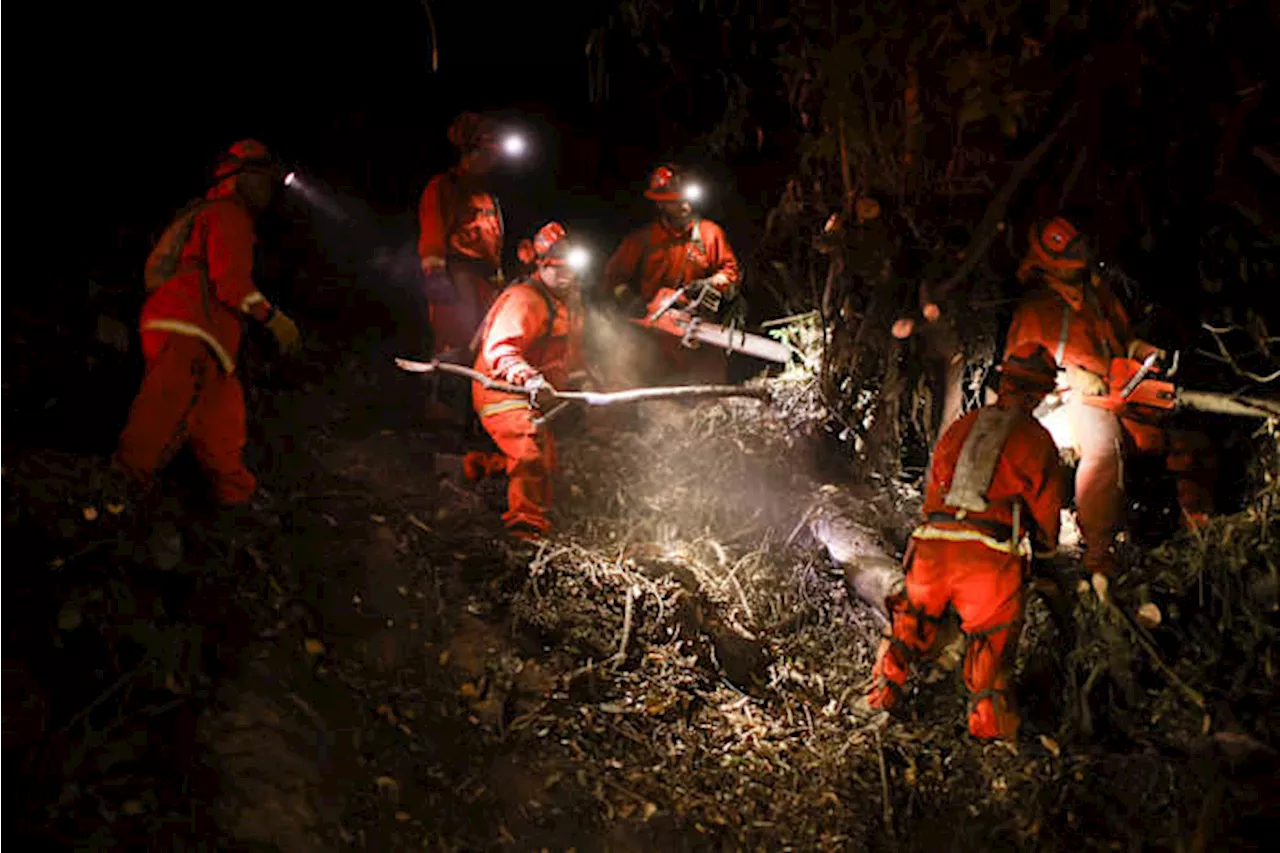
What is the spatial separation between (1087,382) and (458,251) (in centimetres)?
483

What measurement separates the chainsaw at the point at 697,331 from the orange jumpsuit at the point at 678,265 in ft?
0.82

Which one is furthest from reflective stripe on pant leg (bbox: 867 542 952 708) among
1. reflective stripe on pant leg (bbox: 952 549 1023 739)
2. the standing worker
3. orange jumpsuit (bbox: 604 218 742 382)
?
the standing worker

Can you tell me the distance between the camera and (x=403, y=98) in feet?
32.2

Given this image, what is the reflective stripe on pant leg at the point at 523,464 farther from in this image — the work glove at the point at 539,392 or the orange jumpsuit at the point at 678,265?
the orange jumpsuit at the point at 678,265

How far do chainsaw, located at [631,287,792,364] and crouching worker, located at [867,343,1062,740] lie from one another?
269cm

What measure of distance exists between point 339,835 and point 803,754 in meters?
2.41

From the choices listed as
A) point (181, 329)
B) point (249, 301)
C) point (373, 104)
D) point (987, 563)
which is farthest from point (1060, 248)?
point (373, 104)

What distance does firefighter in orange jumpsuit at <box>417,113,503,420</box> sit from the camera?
6938 mm

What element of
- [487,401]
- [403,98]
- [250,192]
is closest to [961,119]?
[487,401]

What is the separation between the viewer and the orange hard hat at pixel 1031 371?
4.57 meters

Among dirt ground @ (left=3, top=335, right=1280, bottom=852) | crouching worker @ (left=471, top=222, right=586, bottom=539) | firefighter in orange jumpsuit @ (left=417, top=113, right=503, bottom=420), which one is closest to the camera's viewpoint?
dirt ground @ (left=3, top=335, right=1280, bottom=852)

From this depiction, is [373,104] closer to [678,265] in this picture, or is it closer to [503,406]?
[678,265]

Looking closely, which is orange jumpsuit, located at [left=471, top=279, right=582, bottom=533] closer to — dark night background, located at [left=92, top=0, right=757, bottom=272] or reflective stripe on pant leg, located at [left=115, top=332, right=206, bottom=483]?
reflective stripe on pant leg, located at [left=115, top=332, right=206, bottom=483]

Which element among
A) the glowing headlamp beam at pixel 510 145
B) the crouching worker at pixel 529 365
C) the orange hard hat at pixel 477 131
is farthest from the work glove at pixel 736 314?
the orange hard hat at pixel 477 131
